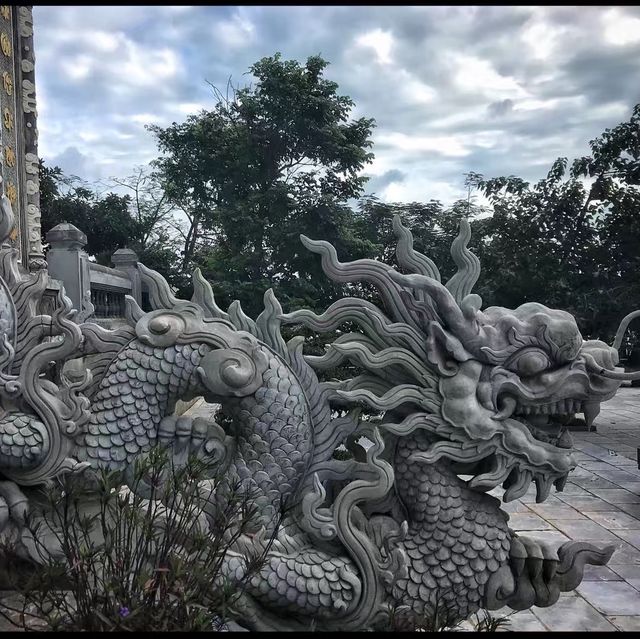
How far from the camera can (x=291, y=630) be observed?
2.37 metres

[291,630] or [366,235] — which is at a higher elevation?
[366,235]

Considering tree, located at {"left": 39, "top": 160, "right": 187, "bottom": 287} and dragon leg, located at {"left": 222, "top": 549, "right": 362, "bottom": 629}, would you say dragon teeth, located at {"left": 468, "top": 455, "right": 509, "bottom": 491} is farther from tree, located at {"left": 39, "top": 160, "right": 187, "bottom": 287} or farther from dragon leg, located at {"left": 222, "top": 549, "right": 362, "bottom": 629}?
tree, located at {"left": 39, "top": 160, "right": 187, "bottom": 287}

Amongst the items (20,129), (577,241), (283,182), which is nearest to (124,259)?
(283,182)

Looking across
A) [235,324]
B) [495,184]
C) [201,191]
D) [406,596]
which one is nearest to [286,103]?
[201,191]

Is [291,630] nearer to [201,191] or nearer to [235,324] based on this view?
[235,324]

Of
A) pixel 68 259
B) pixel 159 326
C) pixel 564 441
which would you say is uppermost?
pixel 68 259

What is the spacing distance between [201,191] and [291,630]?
10.3 metres

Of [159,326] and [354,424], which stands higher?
[159,326]

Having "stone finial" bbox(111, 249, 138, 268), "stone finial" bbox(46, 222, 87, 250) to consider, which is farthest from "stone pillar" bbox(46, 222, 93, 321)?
"stone finial" bbox(111, 249, 138, 268)

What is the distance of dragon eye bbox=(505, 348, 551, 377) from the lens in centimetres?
240

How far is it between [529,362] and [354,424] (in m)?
0.72

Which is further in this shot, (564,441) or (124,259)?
(124,259)

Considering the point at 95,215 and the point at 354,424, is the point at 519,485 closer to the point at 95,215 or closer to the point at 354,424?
the point at 354,424

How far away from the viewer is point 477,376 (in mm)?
2426
